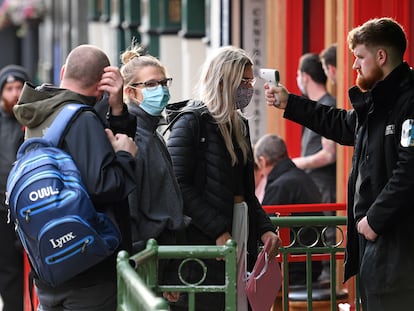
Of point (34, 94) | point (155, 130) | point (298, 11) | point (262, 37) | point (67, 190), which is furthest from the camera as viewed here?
point (262, 37)

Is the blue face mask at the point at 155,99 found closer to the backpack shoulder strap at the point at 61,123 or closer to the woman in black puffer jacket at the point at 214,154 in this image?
the woman in black puffer jacket at the point at 214,154

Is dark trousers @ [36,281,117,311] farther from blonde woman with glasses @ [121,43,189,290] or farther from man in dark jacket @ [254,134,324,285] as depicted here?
man in dark jacket @ [254,134,324,285]

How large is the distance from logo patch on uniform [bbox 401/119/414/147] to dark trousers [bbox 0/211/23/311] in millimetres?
4163

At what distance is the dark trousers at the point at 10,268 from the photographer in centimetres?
948

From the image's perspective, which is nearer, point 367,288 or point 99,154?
point 99,154

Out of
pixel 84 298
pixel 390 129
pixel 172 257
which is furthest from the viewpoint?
pixel 390 129

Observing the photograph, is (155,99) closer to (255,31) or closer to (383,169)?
(383,169)

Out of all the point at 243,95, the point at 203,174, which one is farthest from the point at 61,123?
the point at 243,95

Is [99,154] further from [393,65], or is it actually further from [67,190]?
[393,65]

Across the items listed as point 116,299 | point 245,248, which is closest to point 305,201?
point 245,248

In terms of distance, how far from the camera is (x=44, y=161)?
5500mm

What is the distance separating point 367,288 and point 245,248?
72 cm

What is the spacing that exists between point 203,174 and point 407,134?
103 centimetres

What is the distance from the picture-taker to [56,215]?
5.44 meters
